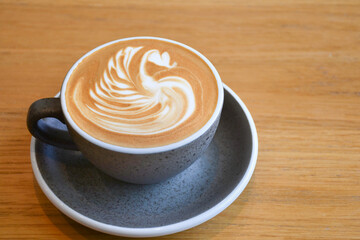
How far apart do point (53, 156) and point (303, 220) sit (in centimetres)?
49

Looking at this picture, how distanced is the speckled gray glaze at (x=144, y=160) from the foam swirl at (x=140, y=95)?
41 mm

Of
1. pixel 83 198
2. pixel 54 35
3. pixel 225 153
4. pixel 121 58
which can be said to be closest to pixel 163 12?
pixel 54 35

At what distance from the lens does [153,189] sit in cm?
66

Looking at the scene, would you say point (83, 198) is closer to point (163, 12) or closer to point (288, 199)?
point (288, 199)

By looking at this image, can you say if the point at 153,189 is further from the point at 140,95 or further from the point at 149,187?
the point at 140,95

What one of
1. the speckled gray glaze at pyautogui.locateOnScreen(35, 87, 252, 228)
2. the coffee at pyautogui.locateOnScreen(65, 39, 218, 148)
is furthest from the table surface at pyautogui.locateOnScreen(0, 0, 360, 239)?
the coffee at pyautogui.locateOnScreen(65, 39, 218, 148)

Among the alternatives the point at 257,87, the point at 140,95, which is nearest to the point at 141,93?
the point at 140,95

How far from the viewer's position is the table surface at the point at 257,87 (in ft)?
2.11

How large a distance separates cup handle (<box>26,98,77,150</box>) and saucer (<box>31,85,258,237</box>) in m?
0.03

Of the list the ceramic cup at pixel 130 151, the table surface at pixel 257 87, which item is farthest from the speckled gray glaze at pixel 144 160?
the table surface at pixel 257 87

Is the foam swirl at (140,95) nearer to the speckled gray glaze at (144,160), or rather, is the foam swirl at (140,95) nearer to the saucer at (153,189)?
the speckled gray glaze at (144,160)

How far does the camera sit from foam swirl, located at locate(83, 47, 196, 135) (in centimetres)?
58

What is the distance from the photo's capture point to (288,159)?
75 centimetres

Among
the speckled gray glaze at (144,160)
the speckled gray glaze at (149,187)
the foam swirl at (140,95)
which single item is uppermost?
the foam swirl at (140,95)
